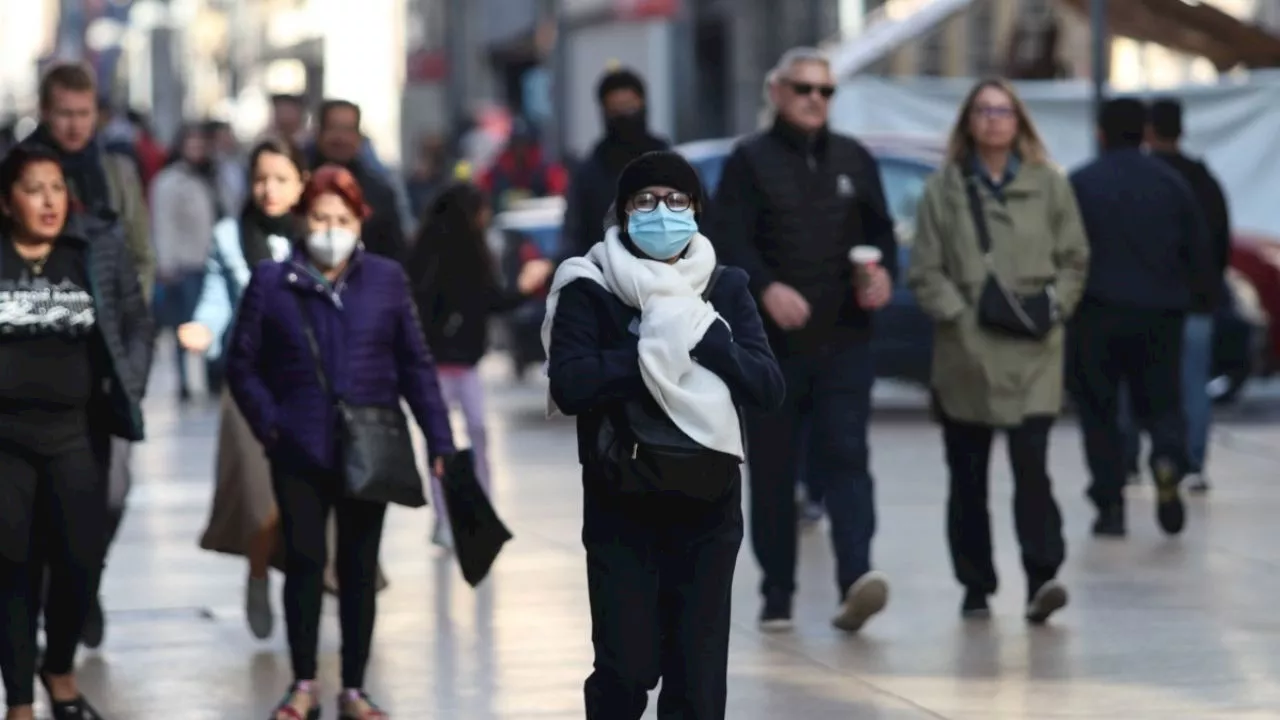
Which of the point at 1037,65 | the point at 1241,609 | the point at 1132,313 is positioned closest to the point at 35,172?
the point at 1241,609

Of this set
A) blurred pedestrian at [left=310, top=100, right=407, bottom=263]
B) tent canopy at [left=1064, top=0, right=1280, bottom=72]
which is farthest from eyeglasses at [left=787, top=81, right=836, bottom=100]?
tent canopy at [left=1064, top=0, right=1280, bottom=72]

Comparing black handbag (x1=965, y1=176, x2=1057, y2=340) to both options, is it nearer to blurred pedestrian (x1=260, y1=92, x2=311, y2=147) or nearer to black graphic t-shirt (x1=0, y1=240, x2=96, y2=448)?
black graphic t-shirt (x1=0, y1=240, x2=96, y2=448)

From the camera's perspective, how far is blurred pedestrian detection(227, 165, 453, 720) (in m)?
8.37

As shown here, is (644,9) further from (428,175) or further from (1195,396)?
(1195,396)

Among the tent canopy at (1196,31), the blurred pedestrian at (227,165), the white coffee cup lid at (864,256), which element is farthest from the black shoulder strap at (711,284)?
the tent canopy at (1196,31)

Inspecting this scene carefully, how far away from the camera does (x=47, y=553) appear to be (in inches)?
332

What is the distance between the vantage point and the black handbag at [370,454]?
8.30 meters

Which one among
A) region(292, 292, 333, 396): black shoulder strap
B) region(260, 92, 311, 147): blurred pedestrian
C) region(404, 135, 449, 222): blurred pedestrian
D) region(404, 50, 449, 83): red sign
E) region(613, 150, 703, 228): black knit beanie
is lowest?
region(404, 50, 449, 83): red sign

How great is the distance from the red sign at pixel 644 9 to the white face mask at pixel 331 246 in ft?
88.4

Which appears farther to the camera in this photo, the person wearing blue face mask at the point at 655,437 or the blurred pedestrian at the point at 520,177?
the blurred pedestrian at the point at 520,177

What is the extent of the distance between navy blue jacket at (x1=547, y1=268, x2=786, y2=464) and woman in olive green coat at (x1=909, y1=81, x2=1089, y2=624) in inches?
140

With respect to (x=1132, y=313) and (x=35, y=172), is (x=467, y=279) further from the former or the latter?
(x=35, y=172)

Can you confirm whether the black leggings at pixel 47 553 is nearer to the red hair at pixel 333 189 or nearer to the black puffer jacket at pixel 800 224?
the red hair at pixel 333 189

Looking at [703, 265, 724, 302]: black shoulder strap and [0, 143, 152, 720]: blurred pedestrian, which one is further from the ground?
[703, 265, 724, 302]: black shoulder strap
